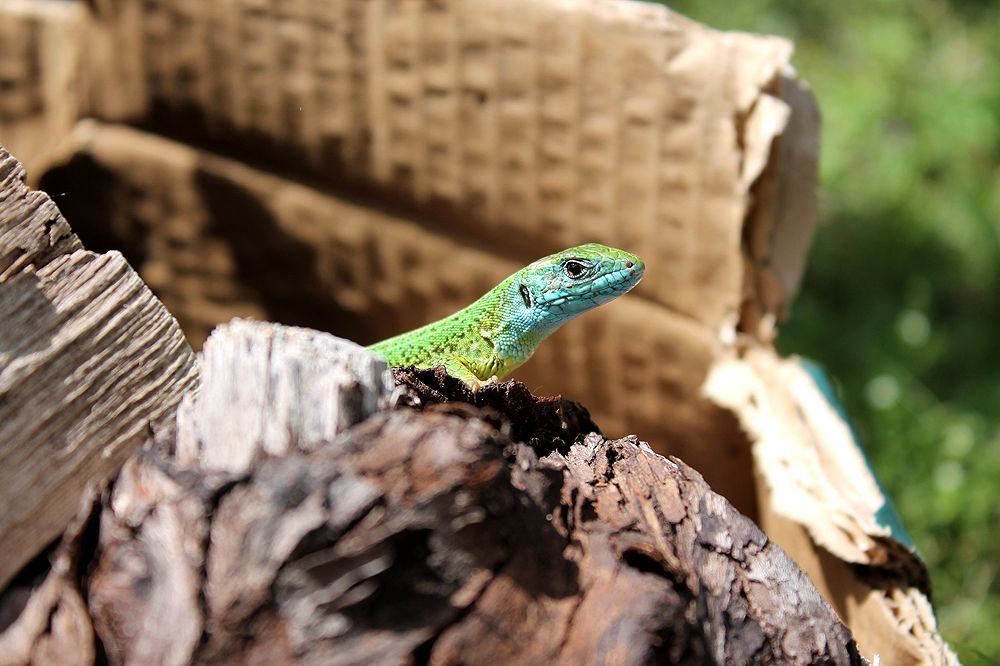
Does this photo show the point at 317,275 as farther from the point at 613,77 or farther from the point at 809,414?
the point at 809,414

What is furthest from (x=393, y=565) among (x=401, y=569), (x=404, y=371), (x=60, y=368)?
(x=60, y=368)

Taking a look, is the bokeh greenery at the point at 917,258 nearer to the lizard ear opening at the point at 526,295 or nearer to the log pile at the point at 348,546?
the lizard ear opening at the point at 526,295

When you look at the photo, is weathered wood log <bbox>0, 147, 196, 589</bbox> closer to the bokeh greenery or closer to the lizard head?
the lizard head

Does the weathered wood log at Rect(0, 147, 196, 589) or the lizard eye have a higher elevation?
the weathered wood log at Rect(0, 147, 196, 589)

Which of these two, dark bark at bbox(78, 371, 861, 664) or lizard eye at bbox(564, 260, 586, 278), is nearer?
dark bark at bbox(78, 371, 861, 664)

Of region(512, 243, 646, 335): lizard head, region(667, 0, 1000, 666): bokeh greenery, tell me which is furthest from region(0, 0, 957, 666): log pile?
region(667, 0, 1000, 666): bokeh greenery

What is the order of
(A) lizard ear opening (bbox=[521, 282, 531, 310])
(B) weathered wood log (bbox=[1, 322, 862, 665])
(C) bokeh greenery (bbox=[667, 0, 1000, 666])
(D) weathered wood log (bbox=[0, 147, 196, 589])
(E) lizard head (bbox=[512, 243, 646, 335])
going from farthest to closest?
(C) bokeh greenery (bbox=[667, 0, 1000, 666]) → (A) lizard ear opening (bbox=[521, 282, 531, 310]) → (E) lizard head (bbox=[512, 243, 646, 335]) → (D) weathered wood log (bbox=[0, 147, 196, 589]) → (B) weathered wood log (bbox=[1, 322, 862, 665])

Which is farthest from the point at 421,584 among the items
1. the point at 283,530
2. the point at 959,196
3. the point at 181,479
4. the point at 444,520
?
the point at 959,196

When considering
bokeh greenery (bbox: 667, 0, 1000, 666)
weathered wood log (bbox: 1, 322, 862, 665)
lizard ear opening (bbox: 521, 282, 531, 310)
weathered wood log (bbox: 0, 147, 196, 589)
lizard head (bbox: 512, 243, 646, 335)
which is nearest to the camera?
weathered wood log (bbox: 1, 322, 862, 665)
